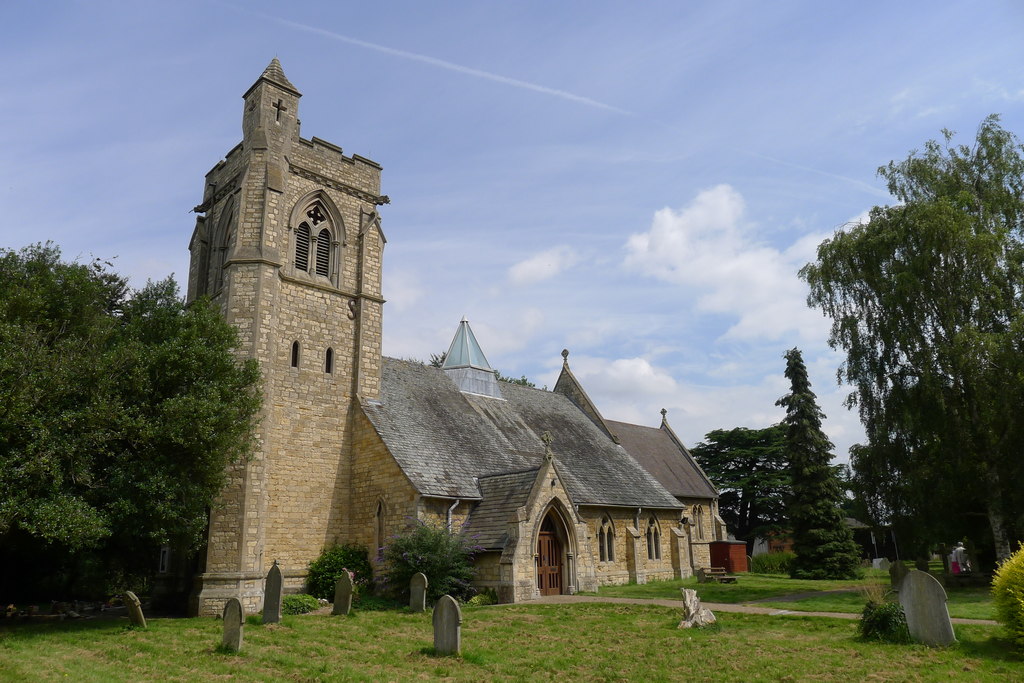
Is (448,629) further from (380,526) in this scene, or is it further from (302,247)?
(302,247)

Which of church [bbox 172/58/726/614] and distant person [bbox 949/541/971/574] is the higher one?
church [bbox 172/58/726/614]

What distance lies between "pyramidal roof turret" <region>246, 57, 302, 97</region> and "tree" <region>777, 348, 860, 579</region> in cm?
2868

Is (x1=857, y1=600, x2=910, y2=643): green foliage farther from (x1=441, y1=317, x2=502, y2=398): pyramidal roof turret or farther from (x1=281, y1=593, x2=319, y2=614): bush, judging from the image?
(x1=441, y1=317, x2=502, y2=398): pyramidal roof turret

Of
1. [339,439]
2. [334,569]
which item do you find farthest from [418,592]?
[339,439]

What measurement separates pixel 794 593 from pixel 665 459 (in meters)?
16.4

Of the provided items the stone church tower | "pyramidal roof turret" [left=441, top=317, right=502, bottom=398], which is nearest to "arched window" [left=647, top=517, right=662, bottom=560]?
"pyramidal roof turret" [left=441, top=317, right=502, bottom=398]

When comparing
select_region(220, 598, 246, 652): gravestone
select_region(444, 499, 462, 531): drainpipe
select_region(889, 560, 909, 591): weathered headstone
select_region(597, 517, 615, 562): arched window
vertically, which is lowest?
select_region(220, 598, 246, 652): gravestone

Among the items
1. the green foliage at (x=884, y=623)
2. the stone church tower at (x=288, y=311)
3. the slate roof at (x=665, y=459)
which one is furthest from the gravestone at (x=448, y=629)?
the slate roof at (x=665, y=459)

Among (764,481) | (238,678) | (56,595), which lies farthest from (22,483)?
(764,481)

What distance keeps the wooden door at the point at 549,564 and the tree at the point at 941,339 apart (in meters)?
11.1

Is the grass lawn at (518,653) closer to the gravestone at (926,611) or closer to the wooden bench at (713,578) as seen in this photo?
the gravestone at (926,611)

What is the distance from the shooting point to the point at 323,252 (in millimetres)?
26047

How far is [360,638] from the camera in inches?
576

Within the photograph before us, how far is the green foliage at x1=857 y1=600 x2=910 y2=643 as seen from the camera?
12977 mm
